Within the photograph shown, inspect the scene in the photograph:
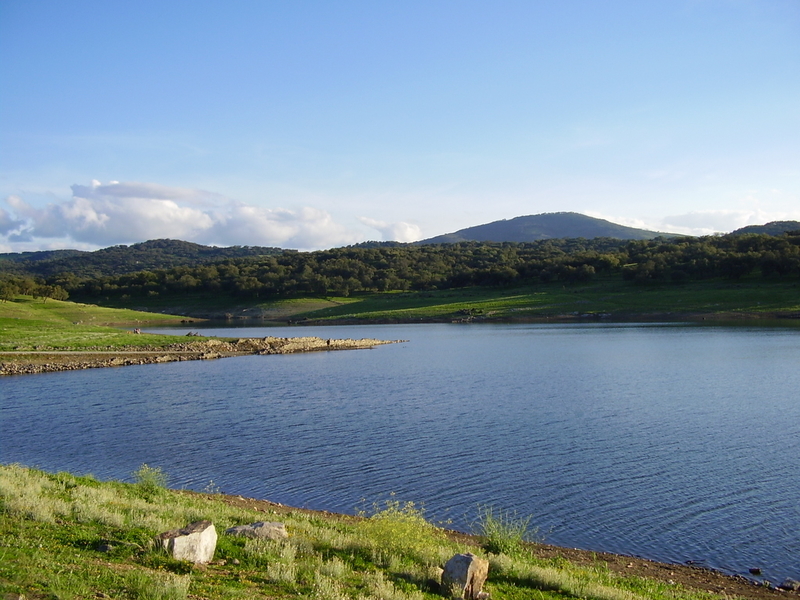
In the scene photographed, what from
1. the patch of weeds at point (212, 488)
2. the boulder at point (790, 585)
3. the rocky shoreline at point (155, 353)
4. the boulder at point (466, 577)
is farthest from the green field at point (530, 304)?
the boulder at point (466, 577)

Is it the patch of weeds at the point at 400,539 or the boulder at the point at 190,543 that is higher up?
→ the boulder at the point at 190,543

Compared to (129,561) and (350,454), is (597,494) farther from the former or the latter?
(129,561)

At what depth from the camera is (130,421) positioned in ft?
98.1

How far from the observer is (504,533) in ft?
45.5

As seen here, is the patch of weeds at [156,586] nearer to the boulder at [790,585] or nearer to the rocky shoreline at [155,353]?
the boulder at [790,585]

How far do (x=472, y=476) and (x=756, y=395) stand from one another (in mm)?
19312

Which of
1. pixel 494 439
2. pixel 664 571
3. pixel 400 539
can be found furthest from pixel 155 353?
pixel 664 571

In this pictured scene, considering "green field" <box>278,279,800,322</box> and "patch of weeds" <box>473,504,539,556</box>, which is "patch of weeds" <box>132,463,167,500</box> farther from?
"green field" <box>278,279,800,322</box>

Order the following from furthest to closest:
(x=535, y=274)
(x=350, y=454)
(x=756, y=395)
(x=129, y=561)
A: (x=535, y=274) < (x=756, y=395) < (x=350, y=454) < (x=129, y=561)

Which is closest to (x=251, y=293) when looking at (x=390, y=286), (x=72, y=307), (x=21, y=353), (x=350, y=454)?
(x=390, y=286)

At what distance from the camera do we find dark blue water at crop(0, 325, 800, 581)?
16672 mm

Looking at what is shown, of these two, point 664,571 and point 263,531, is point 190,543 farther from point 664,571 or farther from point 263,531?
point 664,571

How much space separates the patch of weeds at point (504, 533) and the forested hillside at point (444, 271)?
4140 inches

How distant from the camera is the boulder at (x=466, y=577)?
396 inches
